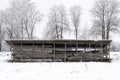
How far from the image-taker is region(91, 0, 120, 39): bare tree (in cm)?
4383

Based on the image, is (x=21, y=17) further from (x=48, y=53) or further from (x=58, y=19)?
(x=48, y=53)

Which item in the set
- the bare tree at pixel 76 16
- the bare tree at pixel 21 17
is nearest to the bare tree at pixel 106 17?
the bare tree at pixel 76 16

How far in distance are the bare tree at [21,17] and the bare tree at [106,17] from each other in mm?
Answer: 13808

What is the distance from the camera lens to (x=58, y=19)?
49688mm

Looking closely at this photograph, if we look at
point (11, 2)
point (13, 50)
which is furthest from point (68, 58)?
point (11, 2)

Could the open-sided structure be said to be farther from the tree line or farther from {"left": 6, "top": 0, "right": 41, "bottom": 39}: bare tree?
{"left": 6, "top": 0, "right": 41, "bottom": 39}: bare tree

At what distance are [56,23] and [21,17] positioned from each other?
8.11 meters
